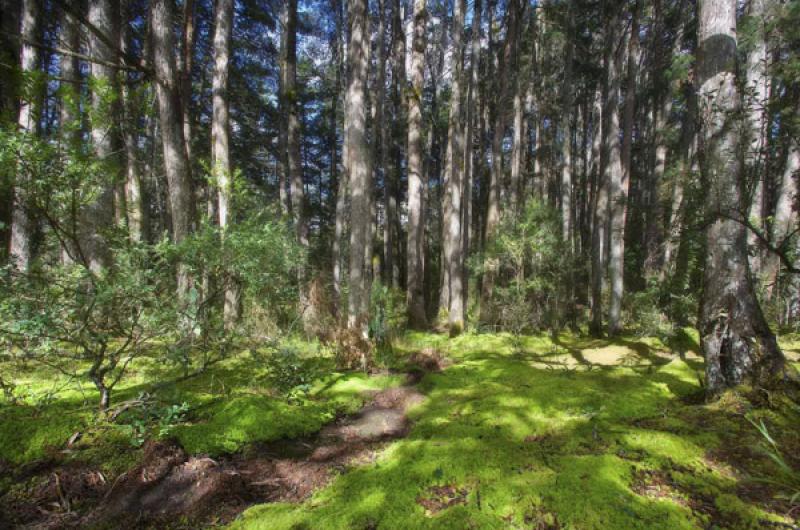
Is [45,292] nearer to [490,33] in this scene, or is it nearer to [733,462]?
[733,462]

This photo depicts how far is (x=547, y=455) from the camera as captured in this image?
2525 mm

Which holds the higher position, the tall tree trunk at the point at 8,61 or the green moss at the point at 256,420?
the tall tree trunk at the point at 8,61

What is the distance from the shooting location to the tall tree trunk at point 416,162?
8953mm

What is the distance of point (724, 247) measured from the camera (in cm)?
342

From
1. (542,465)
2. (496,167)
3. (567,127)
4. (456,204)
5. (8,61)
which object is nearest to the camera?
(542,465)

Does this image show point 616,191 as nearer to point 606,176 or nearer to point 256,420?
point 606,176

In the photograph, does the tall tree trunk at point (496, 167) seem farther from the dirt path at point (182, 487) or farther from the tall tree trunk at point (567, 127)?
the dirt path at point (182, 487)

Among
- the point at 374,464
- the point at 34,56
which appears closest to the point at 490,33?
the point at 34,56

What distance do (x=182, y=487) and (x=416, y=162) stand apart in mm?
8525

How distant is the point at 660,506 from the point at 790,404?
2145mm

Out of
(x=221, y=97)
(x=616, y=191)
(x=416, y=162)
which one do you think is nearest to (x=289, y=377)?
(x=221, y=97)

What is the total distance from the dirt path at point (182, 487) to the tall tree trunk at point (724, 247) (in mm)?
3418

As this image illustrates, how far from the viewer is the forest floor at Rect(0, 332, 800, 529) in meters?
1.88

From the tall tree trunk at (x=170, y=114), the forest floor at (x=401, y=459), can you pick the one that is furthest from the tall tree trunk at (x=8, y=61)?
the forest floor at (x=401, y=459)
